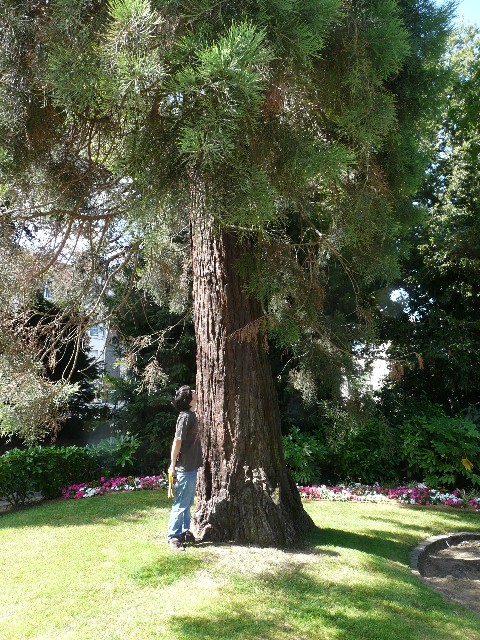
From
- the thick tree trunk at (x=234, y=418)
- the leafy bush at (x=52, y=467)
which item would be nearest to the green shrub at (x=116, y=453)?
the leafy bush at (x=52, y=467)

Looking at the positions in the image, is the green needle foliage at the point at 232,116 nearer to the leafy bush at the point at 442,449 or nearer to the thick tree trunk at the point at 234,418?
the thick tree trunk at the point at 234,418

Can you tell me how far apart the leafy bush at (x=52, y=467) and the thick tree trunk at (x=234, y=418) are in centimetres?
442

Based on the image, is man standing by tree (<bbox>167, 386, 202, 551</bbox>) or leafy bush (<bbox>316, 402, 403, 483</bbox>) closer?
man standing by tree (<bbox>167, 386, 202, 551</bbox>)

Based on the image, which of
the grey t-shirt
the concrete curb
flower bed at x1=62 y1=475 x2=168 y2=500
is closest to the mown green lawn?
the concrete curb

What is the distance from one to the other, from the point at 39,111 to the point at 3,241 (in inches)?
55.3

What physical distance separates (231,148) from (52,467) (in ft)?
23.7

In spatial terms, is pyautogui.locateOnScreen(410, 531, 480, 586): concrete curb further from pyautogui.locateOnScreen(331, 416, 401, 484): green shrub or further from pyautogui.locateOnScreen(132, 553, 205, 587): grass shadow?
pyautogui.locateOnScreen(331, 416, 401, 484): green shrub

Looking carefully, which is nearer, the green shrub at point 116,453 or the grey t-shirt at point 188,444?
the grey t-shirt at point 188,444

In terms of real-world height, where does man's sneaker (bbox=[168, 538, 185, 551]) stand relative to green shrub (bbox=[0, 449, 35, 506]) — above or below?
below

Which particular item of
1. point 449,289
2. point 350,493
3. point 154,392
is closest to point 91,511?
point 154,392

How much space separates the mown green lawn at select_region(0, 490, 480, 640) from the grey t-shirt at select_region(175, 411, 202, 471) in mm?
741

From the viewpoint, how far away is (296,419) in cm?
1235

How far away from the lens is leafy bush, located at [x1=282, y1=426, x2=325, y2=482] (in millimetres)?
10602

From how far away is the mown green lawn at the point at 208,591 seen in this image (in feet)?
12.4
